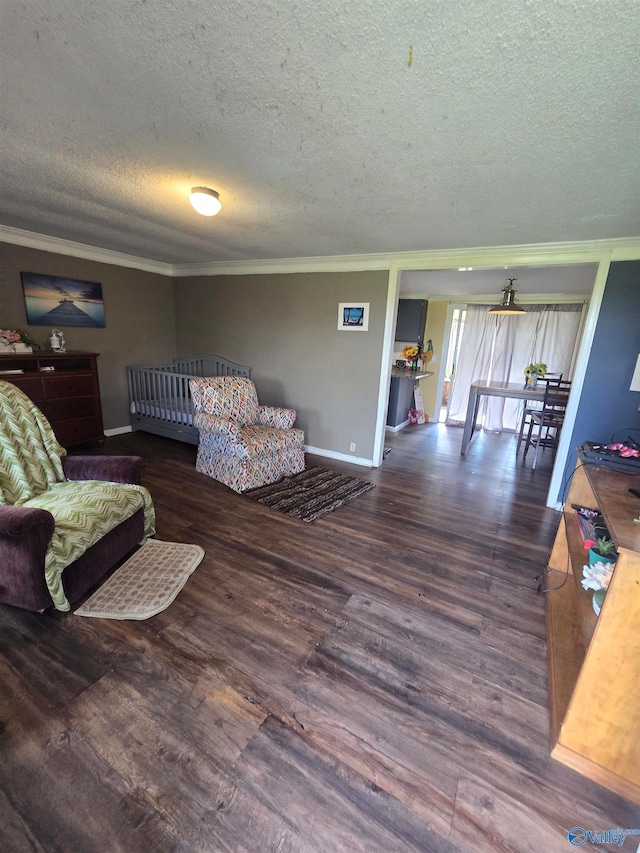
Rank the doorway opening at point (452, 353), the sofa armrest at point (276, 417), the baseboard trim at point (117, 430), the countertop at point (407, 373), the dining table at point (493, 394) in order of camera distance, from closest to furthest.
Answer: the sofa armrest at point (276, 417) → the dining table at point (493, 394) → the baseboard trim at point (117, 430) → the countertop at point (407, 373) → the doorway opening at point (452, 353)

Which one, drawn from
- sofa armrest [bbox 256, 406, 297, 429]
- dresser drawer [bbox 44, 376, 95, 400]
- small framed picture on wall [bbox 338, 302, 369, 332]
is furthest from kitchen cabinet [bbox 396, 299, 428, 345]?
dresser drawer [bbox 44, 376, 95, 400]

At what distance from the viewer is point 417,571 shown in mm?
2275

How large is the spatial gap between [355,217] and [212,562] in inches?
106

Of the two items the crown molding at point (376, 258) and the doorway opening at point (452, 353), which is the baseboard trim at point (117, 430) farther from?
the doorway opening at point (452, 353)

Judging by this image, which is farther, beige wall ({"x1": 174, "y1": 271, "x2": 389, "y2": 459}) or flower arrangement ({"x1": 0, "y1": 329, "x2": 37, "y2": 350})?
beige wall ({"x1": 174, "y1": 271, "x2": 389, "y2": 459})

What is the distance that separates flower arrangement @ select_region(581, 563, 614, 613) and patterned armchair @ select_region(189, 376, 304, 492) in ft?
8.47

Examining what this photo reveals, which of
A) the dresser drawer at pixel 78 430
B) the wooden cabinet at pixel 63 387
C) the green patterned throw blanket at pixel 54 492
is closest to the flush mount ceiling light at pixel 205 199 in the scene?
the green patterned throw blanket at pixel 54 492

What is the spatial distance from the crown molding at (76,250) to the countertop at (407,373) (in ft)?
12.8

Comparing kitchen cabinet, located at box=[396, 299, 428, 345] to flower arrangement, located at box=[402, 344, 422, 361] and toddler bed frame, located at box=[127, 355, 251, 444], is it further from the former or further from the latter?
toddler bed frame, located at box=[127, 355, 251, 444]

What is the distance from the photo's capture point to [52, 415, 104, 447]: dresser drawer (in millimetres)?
3861

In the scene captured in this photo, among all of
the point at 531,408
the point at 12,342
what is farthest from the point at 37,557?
the point at 531,408

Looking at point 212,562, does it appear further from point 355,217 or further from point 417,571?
point 355,217

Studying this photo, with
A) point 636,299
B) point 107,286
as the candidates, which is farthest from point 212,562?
point 107,286

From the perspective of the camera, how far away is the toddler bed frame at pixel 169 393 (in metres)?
4.38
